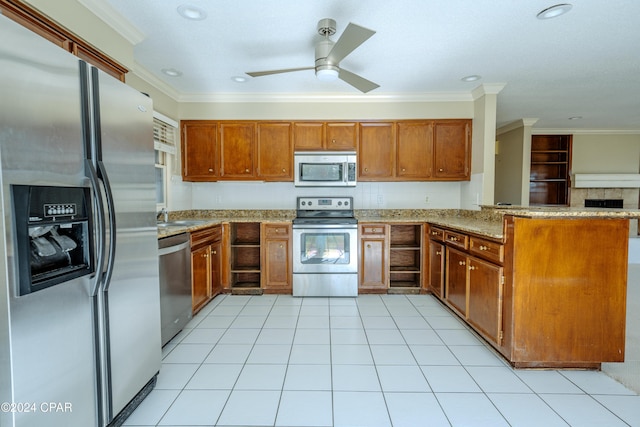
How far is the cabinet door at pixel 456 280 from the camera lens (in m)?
2.76

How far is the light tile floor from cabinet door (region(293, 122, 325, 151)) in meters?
2.19

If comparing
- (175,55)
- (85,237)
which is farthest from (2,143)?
(175,55)

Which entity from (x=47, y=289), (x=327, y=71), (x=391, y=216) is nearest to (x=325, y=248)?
(x=391, y=216)

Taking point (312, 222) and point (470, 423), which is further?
point (312, 222)

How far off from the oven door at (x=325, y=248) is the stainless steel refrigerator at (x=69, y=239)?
2.00m

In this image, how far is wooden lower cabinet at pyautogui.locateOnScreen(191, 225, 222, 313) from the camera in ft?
9.57

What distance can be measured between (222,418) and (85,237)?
1165 mm

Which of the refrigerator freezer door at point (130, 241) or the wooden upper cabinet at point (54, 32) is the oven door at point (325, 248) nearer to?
the refrigerator freezer door at point (130, 241)

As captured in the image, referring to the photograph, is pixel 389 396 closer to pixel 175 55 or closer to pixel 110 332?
pixel 110 332

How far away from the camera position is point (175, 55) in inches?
112

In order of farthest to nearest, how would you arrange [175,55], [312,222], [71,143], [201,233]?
[312,222]
[201,233]
[175,55]
[71,143]

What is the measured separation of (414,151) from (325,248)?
174 cm

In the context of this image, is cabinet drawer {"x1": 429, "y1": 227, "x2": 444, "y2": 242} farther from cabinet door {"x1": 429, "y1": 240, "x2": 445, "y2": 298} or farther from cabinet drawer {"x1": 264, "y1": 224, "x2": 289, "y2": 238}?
cabinet drawer {"x1": 264, "y1": 224, "x2": 289, "y2": 238}

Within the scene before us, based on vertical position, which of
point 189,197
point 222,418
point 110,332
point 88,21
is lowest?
point 222,418
